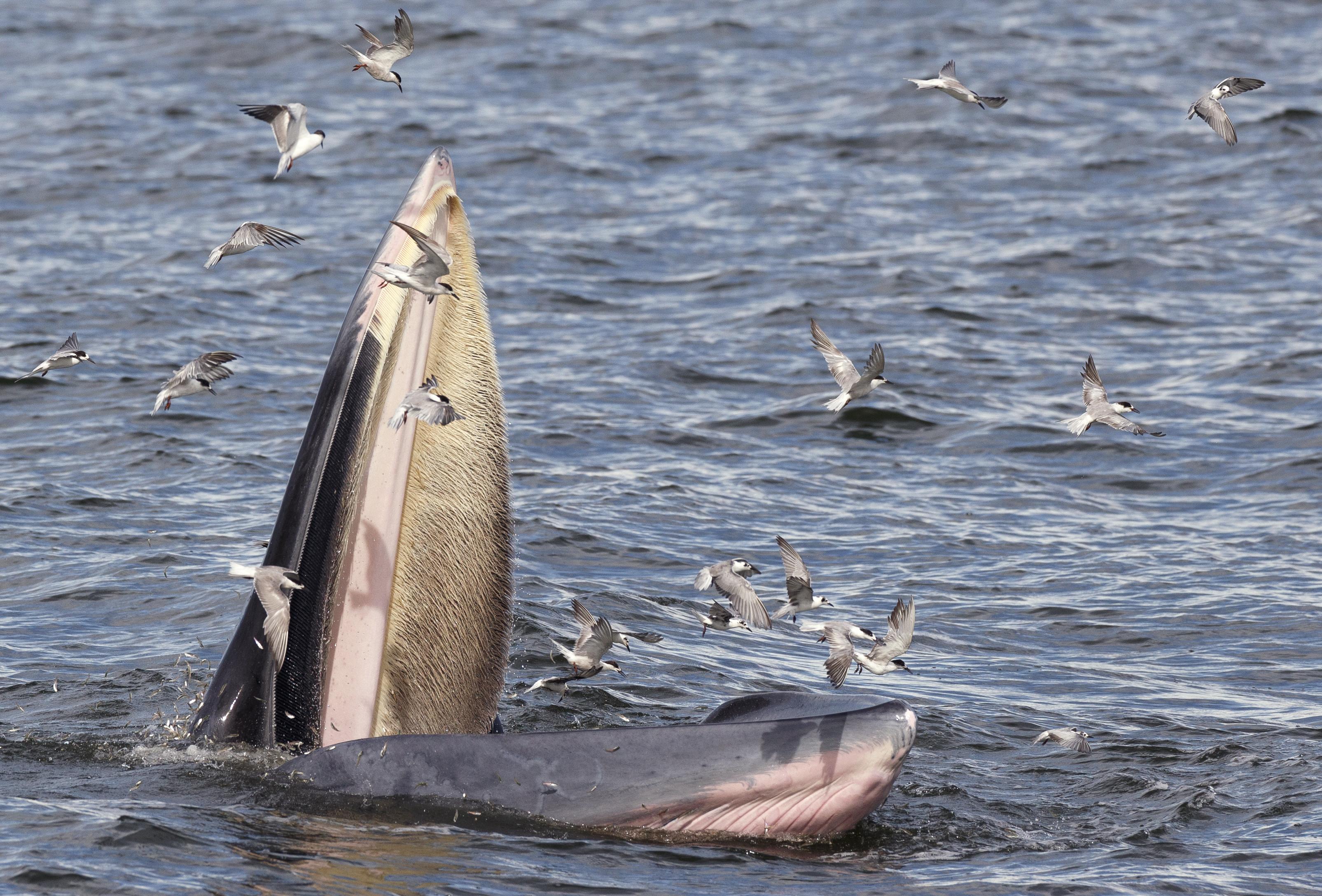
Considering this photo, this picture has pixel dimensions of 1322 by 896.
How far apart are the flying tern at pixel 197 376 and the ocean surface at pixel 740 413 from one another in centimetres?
156

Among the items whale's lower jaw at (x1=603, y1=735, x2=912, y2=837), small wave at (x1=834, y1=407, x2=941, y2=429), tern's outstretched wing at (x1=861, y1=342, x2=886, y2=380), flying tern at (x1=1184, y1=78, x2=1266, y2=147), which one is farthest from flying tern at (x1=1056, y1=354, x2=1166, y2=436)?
whale's lower jaw at (x1=603, y1=735, x2=912, y2=837)

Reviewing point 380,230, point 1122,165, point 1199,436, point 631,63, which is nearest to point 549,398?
point 1199,436

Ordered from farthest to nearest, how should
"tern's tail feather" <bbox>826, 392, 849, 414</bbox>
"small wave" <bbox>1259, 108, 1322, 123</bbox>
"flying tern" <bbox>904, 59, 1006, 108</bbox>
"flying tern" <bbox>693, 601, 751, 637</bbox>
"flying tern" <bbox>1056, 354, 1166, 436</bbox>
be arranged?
"small wave" <bbox>1259, 108, 1322, 123</bbox> < "flying tern" <bbox>904, 59, 1006, 108</bbox> < "flying tern" <bbox>1056, 354, 1166, 436</bbox> < "tern's tail feather" <bbox>826, 392, 849, 414</bbox> < "flying tern" <bbox>693, 601, 751, 637</bbox>

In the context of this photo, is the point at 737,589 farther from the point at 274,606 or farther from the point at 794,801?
the point at 274,606

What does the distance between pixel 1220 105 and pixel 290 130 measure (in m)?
7.43

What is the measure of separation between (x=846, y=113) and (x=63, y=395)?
56.1ft

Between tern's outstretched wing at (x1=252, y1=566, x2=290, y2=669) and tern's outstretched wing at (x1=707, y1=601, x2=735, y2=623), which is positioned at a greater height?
tern's outstretched wing at (x1=252, y1=566, x2=290, y2=669)

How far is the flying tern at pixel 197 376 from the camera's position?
1043 cm

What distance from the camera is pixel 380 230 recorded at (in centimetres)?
2397

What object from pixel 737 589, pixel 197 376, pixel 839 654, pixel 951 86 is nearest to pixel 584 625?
pixel 737 589

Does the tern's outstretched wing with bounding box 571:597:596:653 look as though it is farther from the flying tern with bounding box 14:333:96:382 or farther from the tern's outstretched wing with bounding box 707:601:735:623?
the flying tern with bounding box 14:333:96:382

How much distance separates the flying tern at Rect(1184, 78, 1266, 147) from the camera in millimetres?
13469

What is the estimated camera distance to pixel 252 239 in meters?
10.0

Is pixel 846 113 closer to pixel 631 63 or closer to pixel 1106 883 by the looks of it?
pixel 631 63
